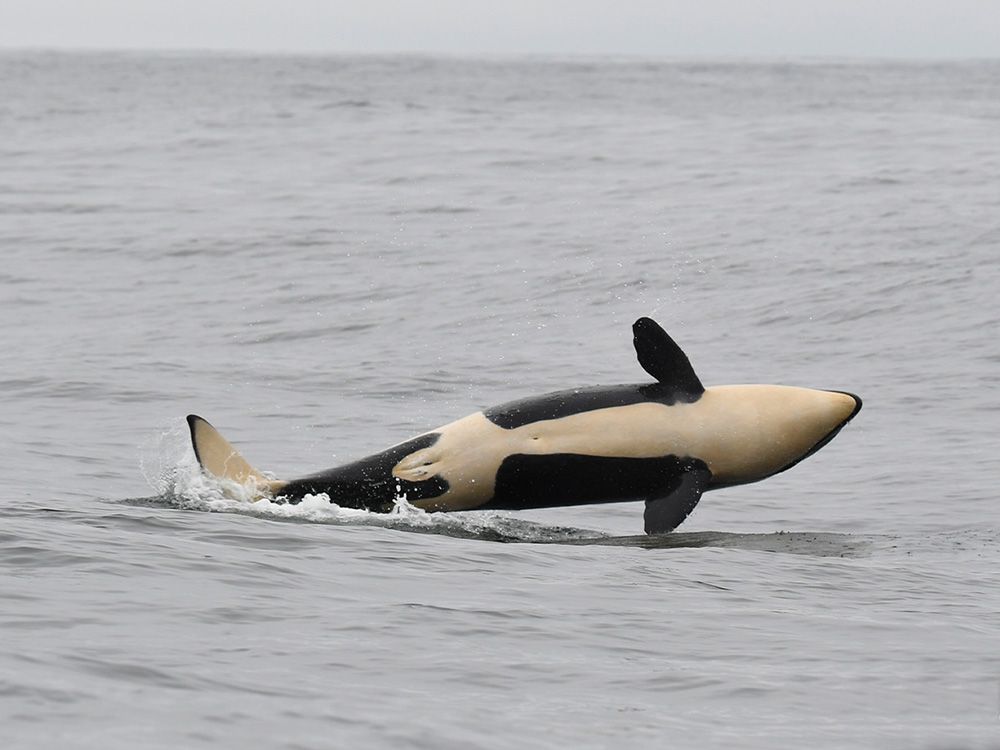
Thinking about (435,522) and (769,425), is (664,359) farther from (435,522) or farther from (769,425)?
(435,522)

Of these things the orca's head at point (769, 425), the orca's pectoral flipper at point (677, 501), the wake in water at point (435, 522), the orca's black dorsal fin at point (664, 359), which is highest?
the orca's black dorsal fin at point (664, 359)

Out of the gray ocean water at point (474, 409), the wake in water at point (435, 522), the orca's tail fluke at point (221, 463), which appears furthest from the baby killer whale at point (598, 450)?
the gray ocean water at point (474, 409)

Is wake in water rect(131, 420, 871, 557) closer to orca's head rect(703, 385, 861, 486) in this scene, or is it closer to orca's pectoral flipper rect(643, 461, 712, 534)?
orca's pectoral flipper rect(643, 461, 712, 534)

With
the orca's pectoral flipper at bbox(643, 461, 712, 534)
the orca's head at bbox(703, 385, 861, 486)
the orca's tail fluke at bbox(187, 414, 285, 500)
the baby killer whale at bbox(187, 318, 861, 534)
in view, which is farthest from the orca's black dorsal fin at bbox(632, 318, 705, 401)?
the orca's tail fluke at bbox(187, 414, 285, 500)

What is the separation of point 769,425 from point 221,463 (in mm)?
4227

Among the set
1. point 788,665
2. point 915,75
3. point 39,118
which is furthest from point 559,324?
point 915,75

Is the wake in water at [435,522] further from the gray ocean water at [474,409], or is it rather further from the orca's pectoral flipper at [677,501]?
the orca's pectoral flipper at [677,501]

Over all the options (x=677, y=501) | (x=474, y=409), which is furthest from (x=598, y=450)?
(x=474, y=409)

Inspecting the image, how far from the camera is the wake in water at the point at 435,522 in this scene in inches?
510

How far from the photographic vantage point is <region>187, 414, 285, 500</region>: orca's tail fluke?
43.3 ft

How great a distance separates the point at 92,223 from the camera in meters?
39.5

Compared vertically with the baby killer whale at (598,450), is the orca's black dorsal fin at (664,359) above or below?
above

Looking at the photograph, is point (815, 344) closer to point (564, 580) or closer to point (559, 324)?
point (559, 324)

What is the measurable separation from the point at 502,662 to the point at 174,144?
52661 mm
